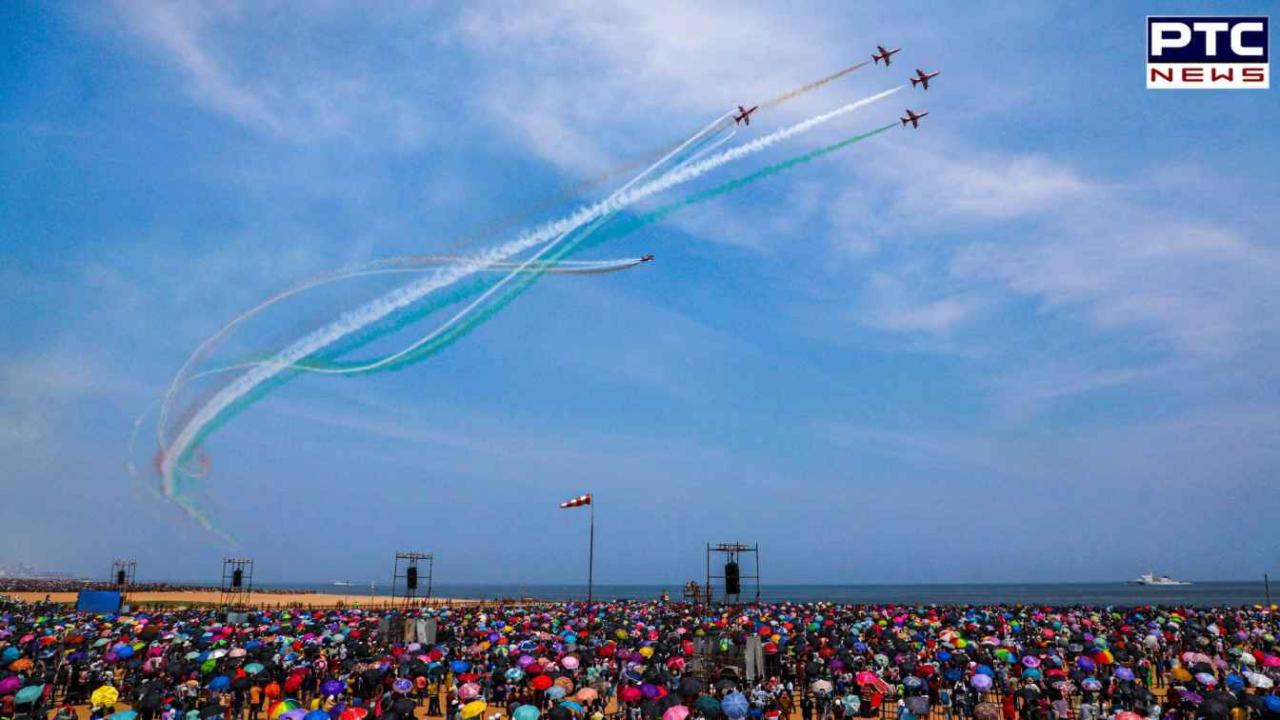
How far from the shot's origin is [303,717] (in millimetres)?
19828

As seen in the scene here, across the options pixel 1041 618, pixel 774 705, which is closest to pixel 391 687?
pixel 774 705

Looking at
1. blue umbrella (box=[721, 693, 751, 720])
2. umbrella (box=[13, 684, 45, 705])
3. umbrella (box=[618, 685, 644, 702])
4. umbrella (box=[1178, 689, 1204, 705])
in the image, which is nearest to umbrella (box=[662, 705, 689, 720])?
blue umbrella (box=[721, 693, 751, 720])

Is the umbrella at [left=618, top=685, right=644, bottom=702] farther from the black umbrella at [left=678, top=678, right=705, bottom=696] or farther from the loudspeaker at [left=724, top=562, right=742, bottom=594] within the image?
the loudspeaker at [left=724, top=562, right=742, bottom=594]

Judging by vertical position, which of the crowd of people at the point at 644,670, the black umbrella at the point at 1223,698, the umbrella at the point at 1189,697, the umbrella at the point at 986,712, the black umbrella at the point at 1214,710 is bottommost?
the crowd of people at the point at 644,670

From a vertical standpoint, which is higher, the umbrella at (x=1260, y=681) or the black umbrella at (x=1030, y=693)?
the umbrella at (x=1260, y=681)

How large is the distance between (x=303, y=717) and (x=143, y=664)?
1399 centimetres

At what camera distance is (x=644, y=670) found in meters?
27.0

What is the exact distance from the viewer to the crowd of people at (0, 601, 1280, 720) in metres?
22.6

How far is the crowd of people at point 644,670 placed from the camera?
22594 mm

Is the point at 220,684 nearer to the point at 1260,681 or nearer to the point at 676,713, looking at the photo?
the point at 676,713

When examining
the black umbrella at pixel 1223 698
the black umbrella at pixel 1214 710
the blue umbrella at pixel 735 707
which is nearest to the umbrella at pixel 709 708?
the blue umbrella at pixel 735 707

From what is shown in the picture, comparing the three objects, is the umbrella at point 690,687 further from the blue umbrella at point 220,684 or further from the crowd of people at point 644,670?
the blue umbrella at point 220,684

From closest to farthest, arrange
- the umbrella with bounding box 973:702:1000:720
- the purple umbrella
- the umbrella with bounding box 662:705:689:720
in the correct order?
the umbrella with bounding box 662:705:689:720, the umbrella with bounding box 973:702:1000:720, the purple umbrella

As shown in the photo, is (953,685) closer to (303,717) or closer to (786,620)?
(786,620)
